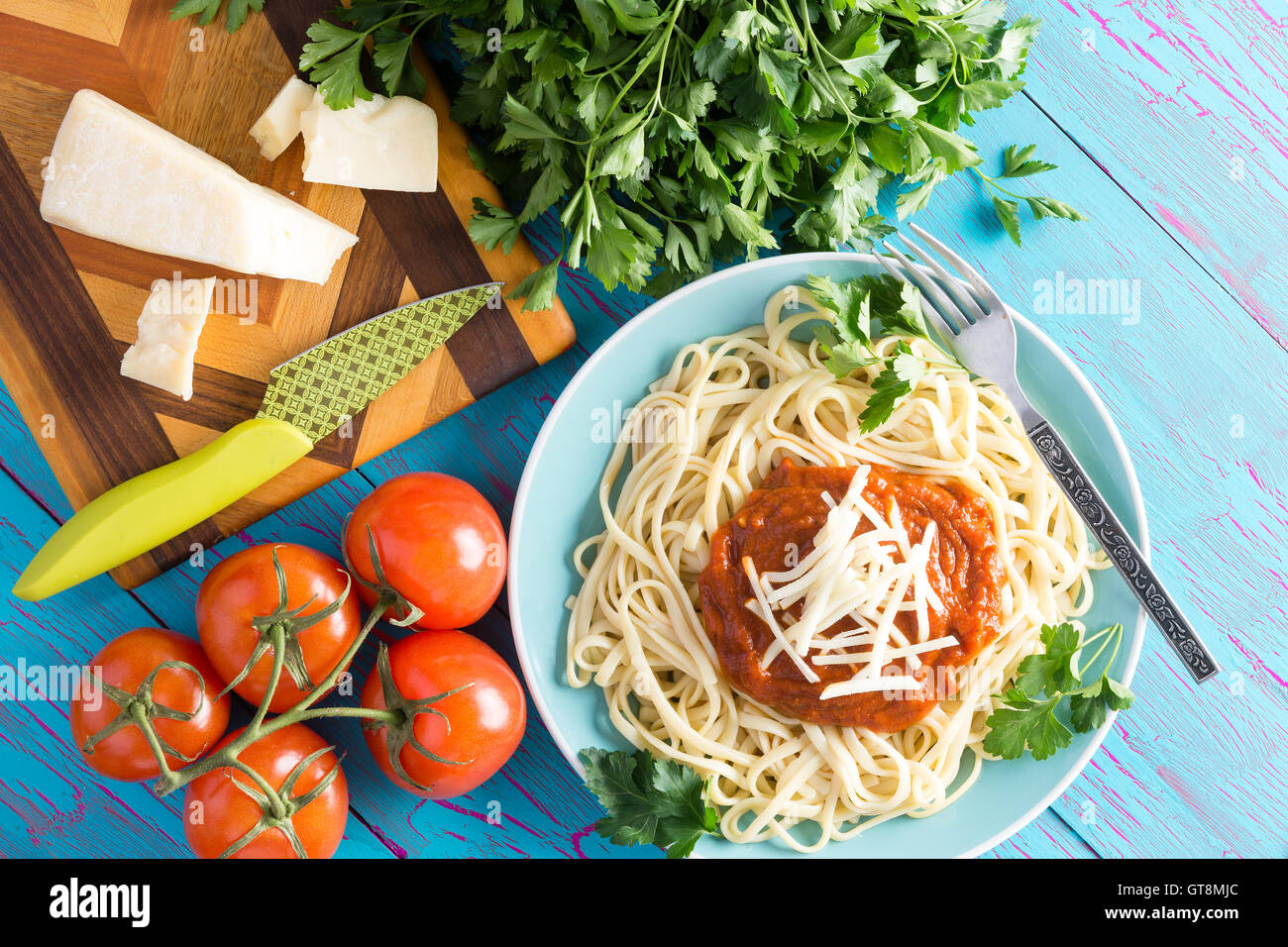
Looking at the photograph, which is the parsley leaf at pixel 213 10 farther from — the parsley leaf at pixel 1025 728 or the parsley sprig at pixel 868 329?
the parsley leaf at pixel 1025 728

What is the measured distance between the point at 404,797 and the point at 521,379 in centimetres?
129

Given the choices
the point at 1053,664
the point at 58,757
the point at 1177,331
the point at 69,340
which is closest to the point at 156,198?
the point at 69,340

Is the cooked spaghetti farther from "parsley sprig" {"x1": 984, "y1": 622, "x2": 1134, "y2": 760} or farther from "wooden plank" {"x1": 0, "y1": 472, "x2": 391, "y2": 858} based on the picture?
"wooden plank" {"x1": 0, "y1": 472, "x2": 391, "y2": 858}

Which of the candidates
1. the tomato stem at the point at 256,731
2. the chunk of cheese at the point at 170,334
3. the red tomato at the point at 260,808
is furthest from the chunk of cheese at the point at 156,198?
the red tomato at the point at 260,808

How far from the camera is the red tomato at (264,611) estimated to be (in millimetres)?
2193

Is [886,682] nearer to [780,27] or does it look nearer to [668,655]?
[668,655]

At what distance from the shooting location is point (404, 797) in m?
2.55

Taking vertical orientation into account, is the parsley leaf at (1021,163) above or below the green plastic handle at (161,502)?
above

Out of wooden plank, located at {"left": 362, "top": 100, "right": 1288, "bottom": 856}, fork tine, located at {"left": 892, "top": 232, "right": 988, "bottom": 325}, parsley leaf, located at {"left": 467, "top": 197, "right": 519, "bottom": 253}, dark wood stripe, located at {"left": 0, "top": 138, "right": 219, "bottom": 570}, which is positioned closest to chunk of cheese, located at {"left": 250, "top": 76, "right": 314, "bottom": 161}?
parsley leaf, located at {"left": 467, "top": 197, "right": 519, "bottom": 253}

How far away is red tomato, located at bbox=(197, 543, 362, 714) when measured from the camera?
2193mm

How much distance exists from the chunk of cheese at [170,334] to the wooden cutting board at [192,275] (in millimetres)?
88

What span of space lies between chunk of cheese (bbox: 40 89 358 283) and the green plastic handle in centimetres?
45

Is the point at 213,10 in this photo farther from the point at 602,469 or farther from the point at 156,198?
the point at 602,469
